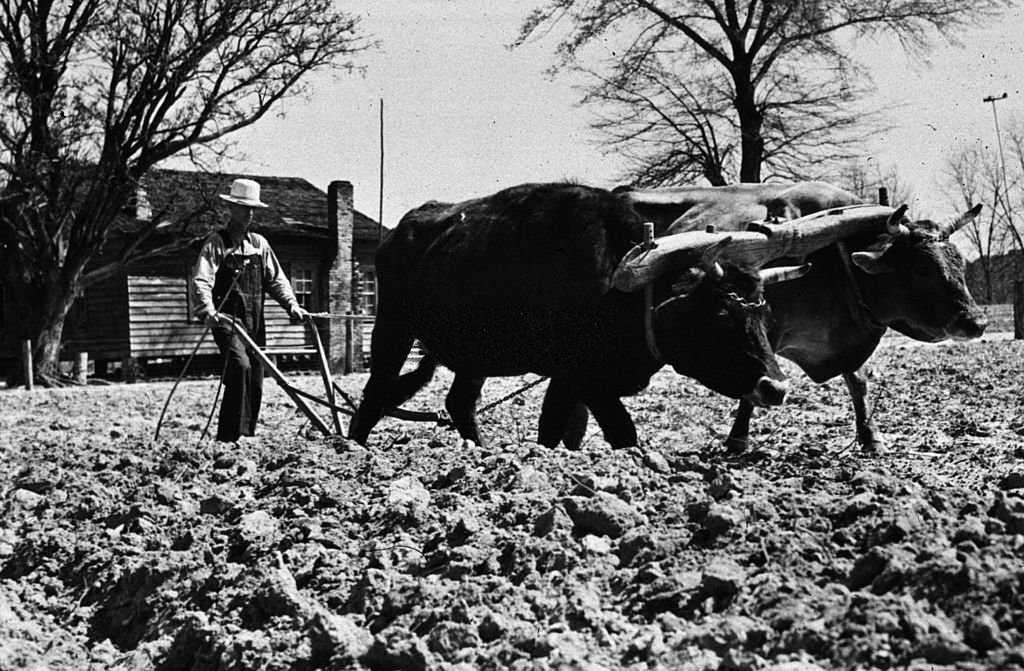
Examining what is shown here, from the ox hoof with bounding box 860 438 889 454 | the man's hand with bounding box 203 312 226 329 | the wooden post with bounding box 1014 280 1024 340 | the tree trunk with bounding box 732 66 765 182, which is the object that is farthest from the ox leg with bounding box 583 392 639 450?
the wooden post with bounding box 1014 280 1024 340

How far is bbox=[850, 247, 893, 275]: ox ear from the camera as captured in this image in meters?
7.72

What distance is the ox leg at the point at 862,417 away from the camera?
802 centimetres

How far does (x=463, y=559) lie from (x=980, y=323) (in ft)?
15.9

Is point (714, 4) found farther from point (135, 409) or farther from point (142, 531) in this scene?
point (142, 531)

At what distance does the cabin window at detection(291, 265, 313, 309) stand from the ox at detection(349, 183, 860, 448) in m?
22.9

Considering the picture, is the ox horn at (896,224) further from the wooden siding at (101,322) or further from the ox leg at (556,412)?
the wooden siding at (101,322)

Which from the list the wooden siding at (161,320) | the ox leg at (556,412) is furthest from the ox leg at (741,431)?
the wooden siding at (161,320)

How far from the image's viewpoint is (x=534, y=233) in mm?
7914

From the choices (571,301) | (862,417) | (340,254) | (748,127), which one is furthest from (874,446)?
(340,254)

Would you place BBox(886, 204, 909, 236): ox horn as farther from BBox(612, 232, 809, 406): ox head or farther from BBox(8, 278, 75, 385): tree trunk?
BBox(8, 278, 75, 385): tree trunk

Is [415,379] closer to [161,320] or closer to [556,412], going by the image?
[556,412]

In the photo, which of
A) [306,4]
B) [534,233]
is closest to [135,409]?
[534,233]

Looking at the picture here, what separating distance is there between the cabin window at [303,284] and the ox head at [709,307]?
83.6ft

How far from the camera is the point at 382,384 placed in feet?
30.9
